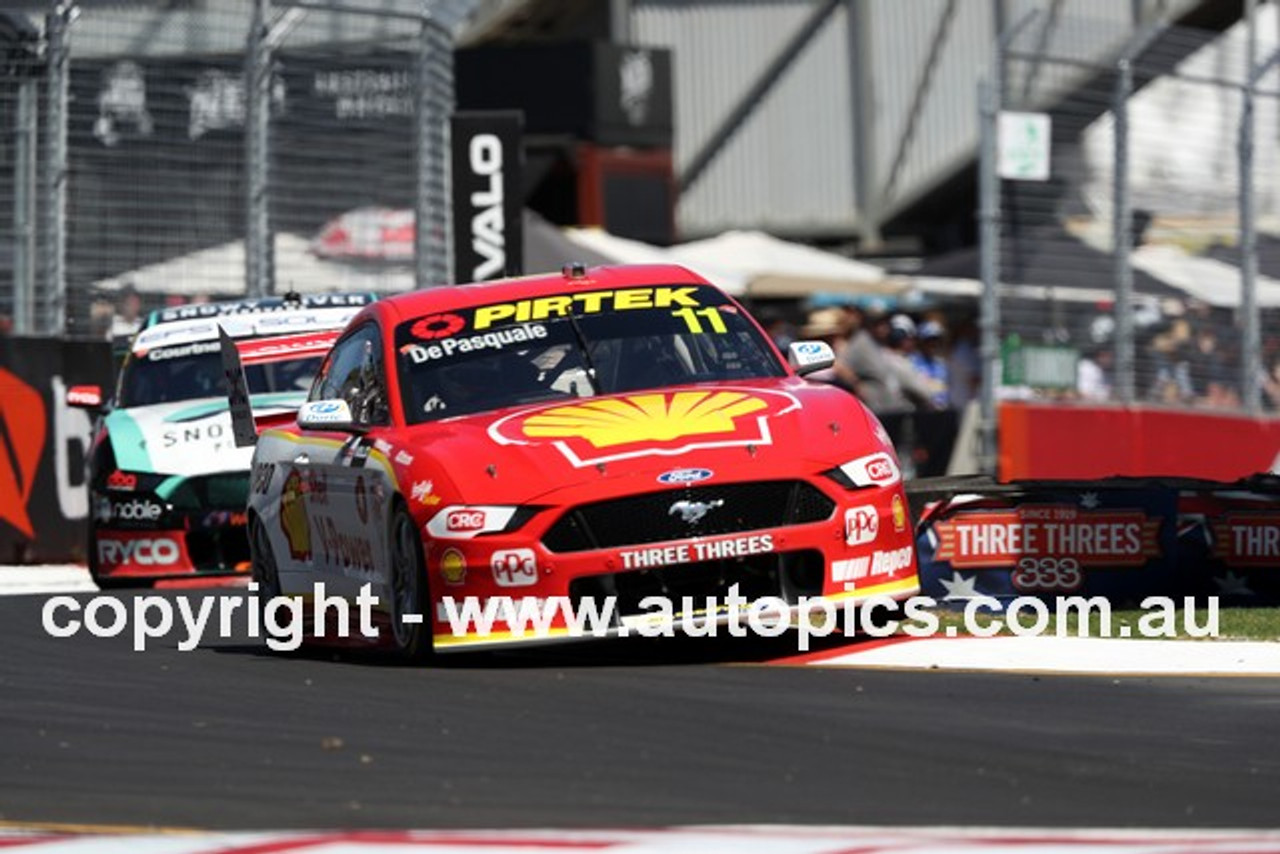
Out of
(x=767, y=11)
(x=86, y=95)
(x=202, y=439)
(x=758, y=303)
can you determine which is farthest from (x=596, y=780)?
(x=767, y=11)

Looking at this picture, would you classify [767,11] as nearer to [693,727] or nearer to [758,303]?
[758,303]

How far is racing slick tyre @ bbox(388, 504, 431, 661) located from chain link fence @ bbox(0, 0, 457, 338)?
9452 mm

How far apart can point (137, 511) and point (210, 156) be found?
441 cm

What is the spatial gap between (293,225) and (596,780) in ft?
47.8

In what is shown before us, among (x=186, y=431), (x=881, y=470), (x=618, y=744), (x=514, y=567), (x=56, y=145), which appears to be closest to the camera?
(x=618, y=744)

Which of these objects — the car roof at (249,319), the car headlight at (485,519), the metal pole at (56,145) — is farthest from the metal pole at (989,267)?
the car headlight at (485,519)

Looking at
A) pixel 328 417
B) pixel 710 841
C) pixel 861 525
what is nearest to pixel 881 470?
pixel 861 525

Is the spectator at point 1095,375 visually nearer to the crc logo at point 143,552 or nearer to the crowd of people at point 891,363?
the crowd of people at point 891,363

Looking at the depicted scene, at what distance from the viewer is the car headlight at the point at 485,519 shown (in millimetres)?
10852

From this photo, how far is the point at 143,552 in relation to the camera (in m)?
17.5

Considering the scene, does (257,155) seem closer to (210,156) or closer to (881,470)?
(210,156)

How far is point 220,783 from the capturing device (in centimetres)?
787

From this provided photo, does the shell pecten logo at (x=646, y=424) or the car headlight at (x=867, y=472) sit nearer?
the shell pecten logo at (x=646, y=424)

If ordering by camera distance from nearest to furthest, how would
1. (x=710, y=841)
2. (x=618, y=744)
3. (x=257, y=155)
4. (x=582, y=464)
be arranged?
(x=710, y=841) < (x=618, y=744) < (x=582, y=464) < (x=257, y=155)
